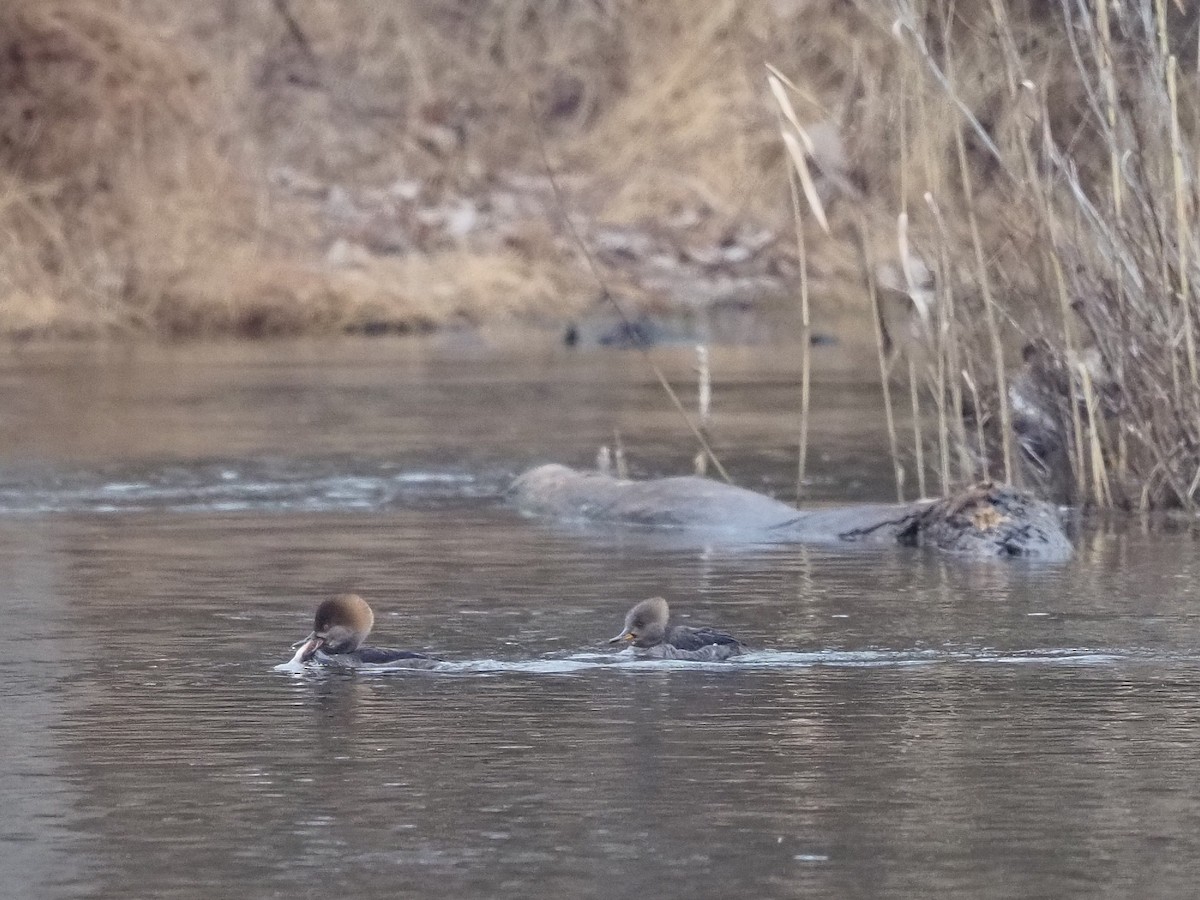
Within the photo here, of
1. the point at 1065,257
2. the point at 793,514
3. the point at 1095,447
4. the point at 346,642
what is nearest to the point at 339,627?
the point at 346,642

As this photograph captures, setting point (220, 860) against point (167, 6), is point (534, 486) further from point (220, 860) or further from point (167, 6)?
point (167, 6)

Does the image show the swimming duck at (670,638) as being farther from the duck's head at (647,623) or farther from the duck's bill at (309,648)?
the duck's bill at (309,648)

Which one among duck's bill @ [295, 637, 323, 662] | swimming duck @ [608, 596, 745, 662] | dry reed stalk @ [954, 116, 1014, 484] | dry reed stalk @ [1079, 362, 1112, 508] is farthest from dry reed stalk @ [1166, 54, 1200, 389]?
duck's bill @ [295, 637, 323, 662]

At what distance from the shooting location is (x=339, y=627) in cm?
723

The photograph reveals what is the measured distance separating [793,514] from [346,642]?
377cm

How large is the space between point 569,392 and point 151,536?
7.34 meters

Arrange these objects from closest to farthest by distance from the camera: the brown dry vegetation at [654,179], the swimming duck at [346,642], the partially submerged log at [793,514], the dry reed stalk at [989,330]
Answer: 1. the swimming duck at [346,642]
2. the dry reed stalk at [989,330]
3. the partially submerged log at [793,514]
4. the brown dry vegetation at [654,179]

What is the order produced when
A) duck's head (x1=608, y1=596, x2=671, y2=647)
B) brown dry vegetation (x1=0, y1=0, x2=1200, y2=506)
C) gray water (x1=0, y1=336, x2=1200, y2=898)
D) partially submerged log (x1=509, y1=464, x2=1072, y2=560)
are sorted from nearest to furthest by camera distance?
gray water (x1=0, y1=336, x2=1200, y2=898) < duck's head (x1=608, y1=596, x2=671, y2=647) < partially submerged log (x1=509, y1=464, x2=1072, y2=560) < brown dry vegetation (x1=0, y1=0, x2=1200, y2=506)

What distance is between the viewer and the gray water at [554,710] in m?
5.06

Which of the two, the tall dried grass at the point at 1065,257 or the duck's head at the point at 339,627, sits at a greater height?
the tall dried grass at the point at 1065,257

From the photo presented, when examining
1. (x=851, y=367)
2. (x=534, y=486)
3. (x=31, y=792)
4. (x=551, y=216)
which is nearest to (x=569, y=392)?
(x=851, y=367)

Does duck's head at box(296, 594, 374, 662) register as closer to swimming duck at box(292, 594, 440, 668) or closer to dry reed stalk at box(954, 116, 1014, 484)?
swimming duck at box(292, 594, 440, 668)

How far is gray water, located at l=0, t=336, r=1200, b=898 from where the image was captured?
5.06 m

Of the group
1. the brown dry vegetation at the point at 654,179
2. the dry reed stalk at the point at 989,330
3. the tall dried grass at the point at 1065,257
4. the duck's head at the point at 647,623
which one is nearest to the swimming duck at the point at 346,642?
the duck's head at the point at 647,623
